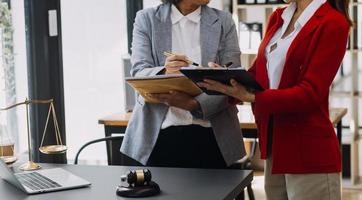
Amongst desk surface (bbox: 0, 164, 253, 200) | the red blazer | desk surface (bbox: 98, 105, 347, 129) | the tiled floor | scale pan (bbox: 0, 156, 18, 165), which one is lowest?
the tiled floor

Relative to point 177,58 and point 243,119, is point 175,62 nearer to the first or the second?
point 177,58

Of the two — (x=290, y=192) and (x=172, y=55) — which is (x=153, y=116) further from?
(x=290, y=192)

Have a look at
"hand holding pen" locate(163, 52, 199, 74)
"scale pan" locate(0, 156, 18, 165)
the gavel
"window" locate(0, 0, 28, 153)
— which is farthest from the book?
"window" locate(0, 0, 28, 153)

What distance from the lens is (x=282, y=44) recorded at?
2.49 m

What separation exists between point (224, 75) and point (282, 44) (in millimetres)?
267

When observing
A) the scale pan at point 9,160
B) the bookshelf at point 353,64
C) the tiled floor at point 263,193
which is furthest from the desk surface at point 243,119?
the scale pan at point 9,160

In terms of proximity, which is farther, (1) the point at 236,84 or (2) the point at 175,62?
(2) the point at 175,62

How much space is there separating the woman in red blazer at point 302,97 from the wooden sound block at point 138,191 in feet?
1.54

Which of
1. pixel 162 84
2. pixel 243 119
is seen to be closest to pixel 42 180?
pixel 162 84

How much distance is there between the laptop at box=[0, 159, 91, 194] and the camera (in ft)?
7.52

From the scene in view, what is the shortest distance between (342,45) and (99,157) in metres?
2.97

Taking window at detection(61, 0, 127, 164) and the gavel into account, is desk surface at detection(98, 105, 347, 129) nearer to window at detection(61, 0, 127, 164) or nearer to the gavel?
window at detection(61, 0, 127, 164)

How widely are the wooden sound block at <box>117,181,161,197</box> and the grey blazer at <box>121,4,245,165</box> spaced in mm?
608

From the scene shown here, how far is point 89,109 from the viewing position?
4.91 meters
